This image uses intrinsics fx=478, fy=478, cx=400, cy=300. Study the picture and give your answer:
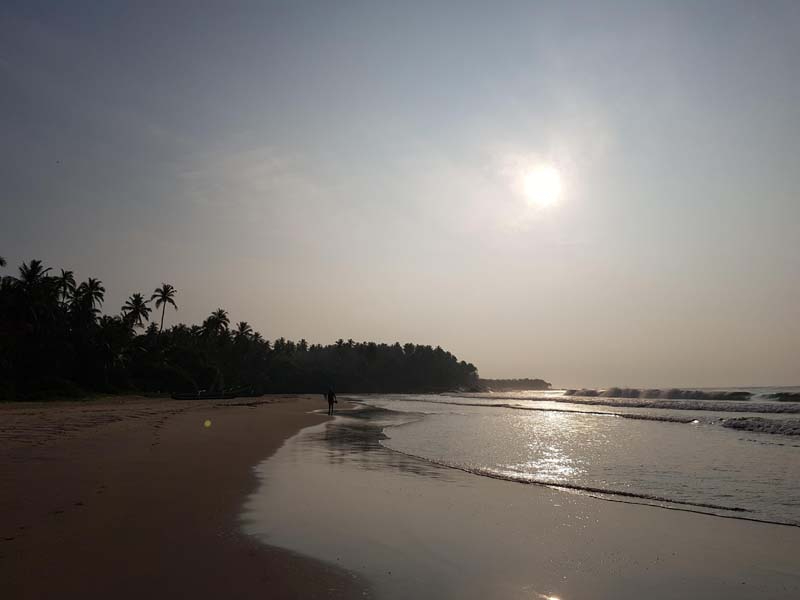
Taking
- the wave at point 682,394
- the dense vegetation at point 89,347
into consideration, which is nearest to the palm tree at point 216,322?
the dense vegetation at point 89,347

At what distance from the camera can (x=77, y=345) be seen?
56.6 m

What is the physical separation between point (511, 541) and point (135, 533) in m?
5.52

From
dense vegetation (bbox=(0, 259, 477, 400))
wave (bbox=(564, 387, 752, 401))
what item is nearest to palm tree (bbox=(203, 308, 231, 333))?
dense vegetation (bbox=(0, 259, 477, 400))

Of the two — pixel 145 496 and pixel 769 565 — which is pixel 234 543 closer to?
pixel 145 496

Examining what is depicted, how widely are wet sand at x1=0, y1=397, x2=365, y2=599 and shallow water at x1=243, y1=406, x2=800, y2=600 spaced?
0.59 m

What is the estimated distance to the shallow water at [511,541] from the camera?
5695mm

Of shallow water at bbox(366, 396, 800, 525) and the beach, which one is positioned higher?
the beach

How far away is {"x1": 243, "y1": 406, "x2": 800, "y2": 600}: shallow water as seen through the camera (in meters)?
5.70

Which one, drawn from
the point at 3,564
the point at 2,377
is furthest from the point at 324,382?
the point at 3,564

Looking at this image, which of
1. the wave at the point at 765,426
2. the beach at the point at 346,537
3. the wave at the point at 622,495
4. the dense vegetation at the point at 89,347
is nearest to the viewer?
the beach at the point at 346,537

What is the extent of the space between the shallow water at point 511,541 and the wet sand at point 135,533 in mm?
586

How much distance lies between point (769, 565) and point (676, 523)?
2.05 m

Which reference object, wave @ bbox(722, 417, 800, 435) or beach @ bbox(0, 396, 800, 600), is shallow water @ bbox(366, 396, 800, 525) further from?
wave @ bbox(722, 417, 800, 435)

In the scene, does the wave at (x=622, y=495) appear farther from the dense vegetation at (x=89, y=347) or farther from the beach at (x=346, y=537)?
the dense vegetation at (x=89, y=347)
